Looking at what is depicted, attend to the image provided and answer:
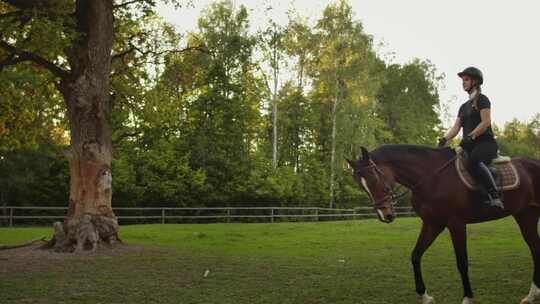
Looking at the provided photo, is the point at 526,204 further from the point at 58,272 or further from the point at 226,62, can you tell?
the point at 226,62

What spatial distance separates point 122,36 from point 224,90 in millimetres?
19318

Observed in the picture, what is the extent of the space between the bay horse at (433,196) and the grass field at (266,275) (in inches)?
27.9

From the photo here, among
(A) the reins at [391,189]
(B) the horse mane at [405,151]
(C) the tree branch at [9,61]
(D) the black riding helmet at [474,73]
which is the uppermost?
(C) the tree branch at [9,61]

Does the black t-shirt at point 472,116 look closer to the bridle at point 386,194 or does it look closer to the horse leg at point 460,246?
the horse leg at point 460,246

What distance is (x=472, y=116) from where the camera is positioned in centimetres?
787

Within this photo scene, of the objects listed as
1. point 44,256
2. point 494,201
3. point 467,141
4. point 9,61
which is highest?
point 9,61

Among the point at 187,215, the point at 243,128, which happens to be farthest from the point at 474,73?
the point at 243,128

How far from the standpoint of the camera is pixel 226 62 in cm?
3881

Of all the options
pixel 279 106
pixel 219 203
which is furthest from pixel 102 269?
pixel 279 106

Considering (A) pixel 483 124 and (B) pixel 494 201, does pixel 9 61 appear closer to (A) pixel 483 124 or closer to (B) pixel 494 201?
(A) pixel 483 124

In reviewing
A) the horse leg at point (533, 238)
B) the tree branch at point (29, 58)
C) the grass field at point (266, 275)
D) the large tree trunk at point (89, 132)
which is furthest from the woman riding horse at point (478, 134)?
the tree branch at point (29, 58)

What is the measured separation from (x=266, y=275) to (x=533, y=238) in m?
4.82

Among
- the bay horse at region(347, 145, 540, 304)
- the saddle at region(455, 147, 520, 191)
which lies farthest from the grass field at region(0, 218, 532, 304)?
the saddle at region(455, 147, 520, 191)

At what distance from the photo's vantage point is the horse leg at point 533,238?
24.7 feet
